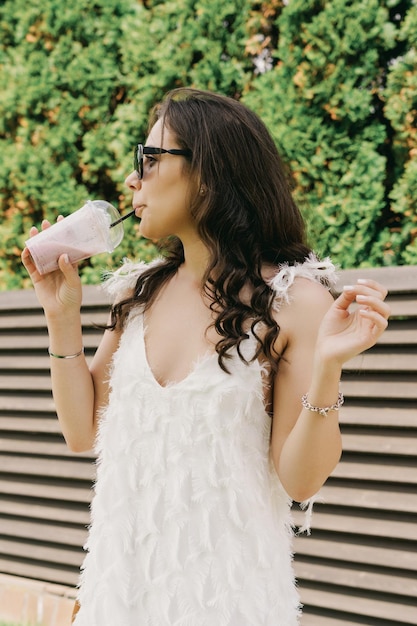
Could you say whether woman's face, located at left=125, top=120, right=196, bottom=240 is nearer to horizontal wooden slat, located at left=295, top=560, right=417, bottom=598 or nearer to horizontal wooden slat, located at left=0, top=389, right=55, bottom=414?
horizontal wooden slat, located at left=295, top=560, right=417, bottom=598

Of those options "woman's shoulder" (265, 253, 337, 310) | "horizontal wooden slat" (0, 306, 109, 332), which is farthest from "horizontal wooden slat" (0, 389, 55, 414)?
"woman's shoulder" (265, 253, 337, 310)

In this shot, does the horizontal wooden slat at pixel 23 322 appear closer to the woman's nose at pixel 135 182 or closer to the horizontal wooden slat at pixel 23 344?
the horizontal wooden slat at pixel 23 344

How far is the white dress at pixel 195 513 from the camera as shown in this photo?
1.42m

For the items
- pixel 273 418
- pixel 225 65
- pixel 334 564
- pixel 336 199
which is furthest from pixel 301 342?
pixel 225 65

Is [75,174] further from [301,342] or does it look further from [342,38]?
[301,342]

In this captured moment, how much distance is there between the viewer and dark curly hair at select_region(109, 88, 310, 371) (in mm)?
1585

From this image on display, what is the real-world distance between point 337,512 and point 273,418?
5.16 ft

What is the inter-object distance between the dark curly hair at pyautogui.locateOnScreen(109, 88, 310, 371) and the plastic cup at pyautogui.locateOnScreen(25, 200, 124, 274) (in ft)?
0.77

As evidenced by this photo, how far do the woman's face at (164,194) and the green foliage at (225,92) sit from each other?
130cm

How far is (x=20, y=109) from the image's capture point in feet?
15.4

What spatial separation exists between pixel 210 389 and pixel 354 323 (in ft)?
1.16

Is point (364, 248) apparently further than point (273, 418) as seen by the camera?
Yes

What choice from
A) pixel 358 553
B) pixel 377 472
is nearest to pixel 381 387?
pixel 377 472

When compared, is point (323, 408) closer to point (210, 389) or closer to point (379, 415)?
point (210, 389)
